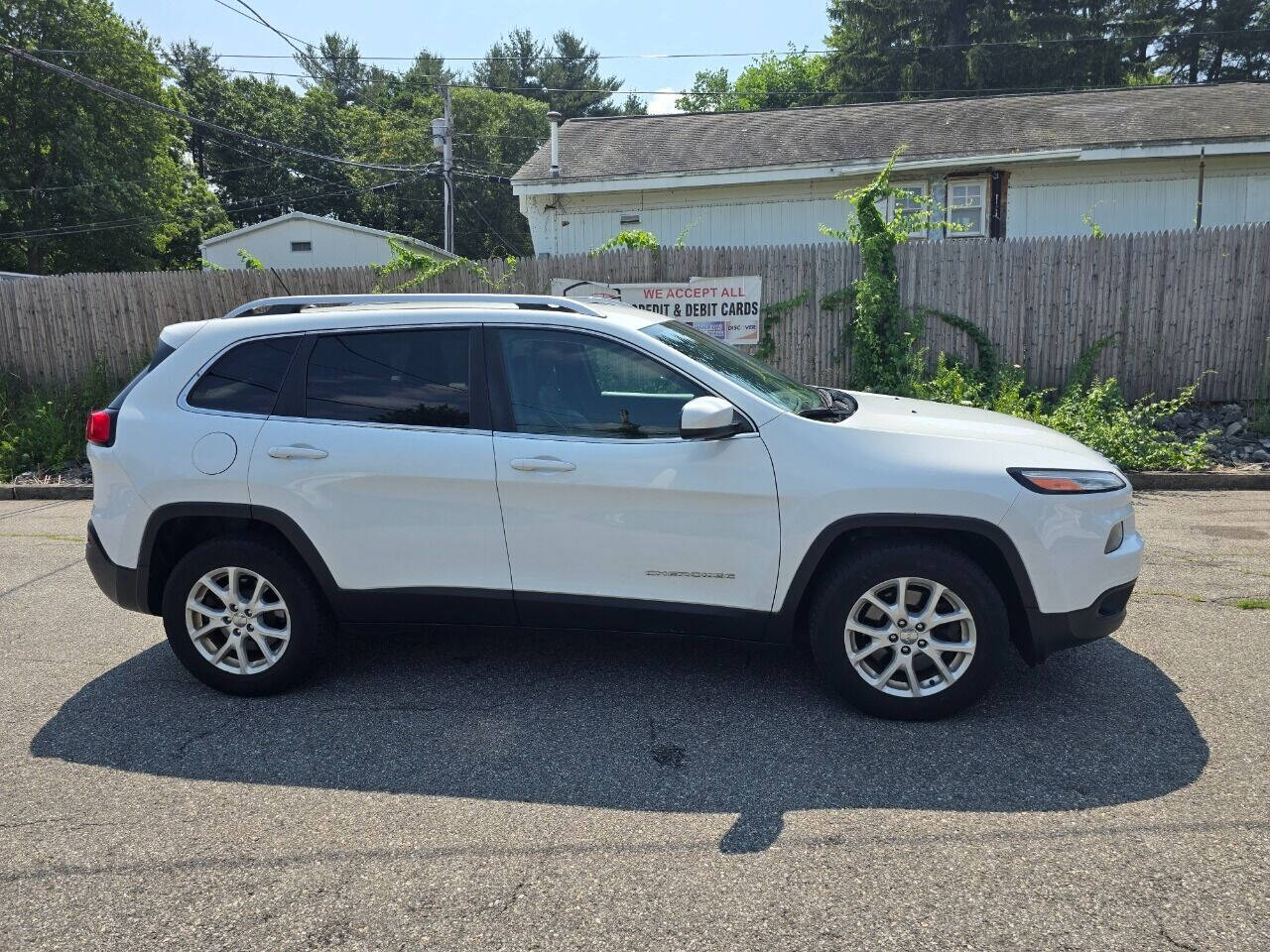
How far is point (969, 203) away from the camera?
1563 cm

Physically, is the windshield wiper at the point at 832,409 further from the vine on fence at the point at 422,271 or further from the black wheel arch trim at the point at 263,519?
the vine on fence at the point at 422,271

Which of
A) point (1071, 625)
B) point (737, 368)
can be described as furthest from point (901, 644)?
point (737, 368)

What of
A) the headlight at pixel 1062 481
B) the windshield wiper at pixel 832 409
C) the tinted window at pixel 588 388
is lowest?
the headlight at pixel 1062 481

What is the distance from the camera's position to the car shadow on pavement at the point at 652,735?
356 centimetres

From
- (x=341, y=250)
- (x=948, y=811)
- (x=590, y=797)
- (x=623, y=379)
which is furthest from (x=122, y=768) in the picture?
(x=341, y=250)

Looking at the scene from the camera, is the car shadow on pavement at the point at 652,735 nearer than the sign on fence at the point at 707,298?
Yes

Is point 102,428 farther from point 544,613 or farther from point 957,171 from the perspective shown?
point 957,171

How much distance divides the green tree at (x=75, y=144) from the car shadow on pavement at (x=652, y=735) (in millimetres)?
35528

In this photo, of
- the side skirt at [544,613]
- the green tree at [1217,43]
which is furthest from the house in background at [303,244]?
the green tree at [1217,43]

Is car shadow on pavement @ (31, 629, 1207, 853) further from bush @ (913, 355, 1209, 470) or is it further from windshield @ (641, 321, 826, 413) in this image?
bush @ (913, 355, 1209, 470)

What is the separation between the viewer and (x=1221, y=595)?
5.77 metres

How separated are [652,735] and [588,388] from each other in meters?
1.52

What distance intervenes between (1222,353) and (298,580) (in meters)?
10.5

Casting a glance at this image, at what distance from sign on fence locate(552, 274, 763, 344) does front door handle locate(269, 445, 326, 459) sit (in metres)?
7.37
